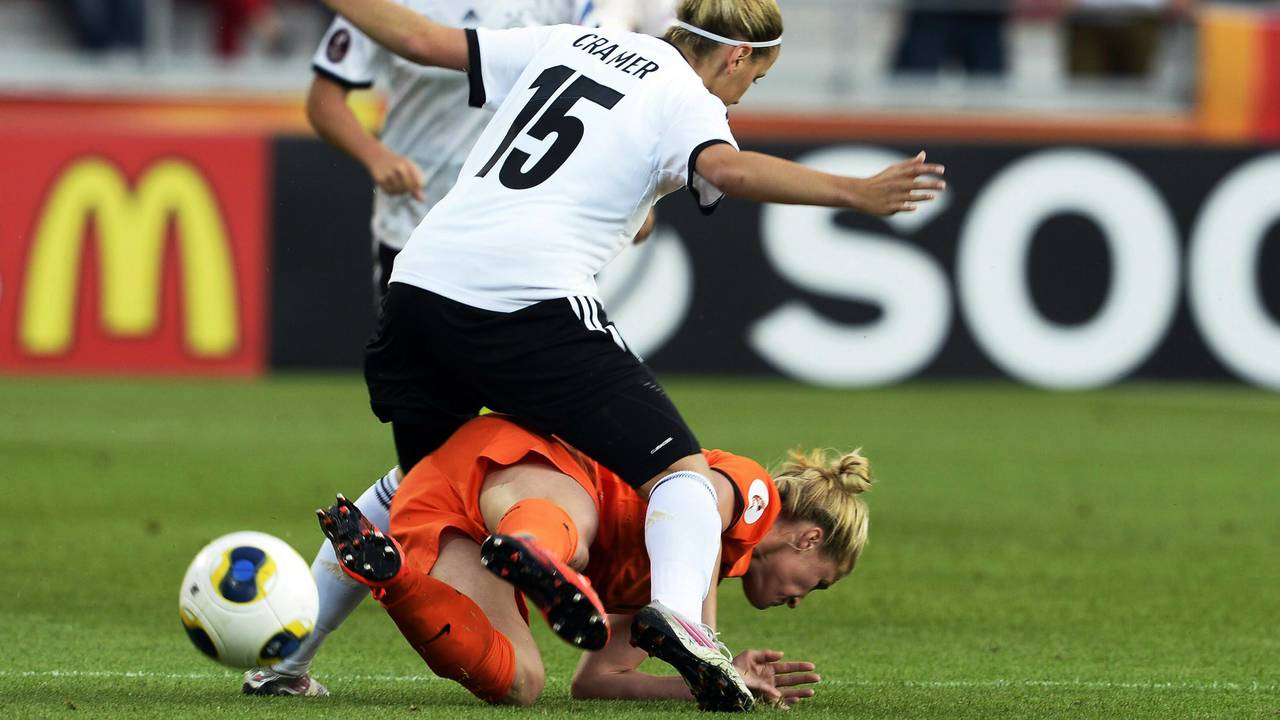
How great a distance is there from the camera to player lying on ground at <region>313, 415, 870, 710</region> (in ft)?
13.6

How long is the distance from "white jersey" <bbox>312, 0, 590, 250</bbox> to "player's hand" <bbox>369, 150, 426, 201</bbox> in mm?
47

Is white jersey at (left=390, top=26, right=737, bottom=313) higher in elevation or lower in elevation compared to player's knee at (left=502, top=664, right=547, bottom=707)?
higher

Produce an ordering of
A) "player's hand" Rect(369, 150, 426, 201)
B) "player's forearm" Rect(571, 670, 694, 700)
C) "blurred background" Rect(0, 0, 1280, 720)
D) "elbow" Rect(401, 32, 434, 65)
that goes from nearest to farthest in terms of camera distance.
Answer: "player's forearm" Rect(571, 670, 694, 700)
"elbow" Rect(401, 32, 434, 65)
"player's hand" Rect(369, 150, 426, 201)
"blurred background" Rect(0, 0, 1280, 720)

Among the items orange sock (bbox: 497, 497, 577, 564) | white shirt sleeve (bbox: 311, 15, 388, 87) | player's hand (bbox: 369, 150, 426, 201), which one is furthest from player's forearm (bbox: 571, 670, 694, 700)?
white shirt sleeve (bbox: 311, 15, 388, 87)

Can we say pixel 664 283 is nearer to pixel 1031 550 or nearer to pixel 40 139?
pixel 40 139

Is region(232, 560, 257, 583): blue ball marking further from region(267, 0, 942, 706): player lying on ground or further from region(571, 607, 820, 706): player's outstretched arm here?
region(571, 607, 820, 706): player's outstretched arm

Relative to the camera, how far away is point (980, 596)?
20.7 ft

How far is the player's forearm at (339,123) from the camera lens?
602 cm

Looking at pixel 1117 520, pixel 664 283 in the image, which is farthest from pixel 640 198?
pixel 664 283

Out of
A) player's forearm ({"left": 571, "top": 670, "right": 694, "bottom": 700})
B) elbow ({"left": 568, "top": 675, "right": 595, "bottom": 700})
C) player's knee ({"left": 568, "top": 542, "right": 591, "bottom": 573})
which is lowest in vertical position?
elbow ({"left": 568, "top": 675, "right": 595, "bottom": 700})

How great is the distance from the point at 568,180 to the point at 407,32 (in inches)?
31.8

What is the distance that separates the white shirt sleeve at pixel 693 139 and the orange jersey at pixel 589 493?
646mm

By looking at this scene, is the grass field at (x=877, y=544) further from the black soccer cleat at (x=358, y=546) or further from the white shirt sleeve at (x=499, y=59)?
the white shirt sleeve at (x=499, y=59)

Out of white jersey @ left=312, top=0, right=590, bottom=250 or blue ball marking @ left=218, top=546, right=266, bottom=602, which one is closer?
blue ball marking @ left=218, top=546, right=266, bottom=602
